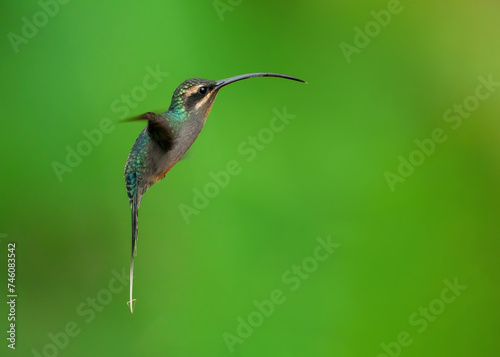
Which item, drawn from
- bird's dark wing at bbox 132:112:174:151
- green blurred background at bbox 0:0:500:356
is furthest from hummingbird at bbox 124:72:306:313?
green blurred background at bbox 0:0:500:356

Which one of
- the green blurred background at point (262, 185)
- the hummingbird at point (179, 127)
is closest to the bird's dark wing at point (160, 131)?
the hummingbird at point (179, 127)

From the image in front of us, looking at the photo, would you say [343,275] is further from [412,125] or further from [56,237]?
[56,237]

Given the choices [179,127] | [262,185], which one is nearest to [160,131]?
[179,127]

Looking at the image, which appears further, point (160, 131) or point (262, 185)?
point (262, 185)

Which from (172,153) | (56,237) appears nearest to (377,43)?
(56,237)

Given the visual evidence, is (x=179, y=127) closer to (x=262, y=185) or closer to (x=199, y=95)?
(x=199, y=95)

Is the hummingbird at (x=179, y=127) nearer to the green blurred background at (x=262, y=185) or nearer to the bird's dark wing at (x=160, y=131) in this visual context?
the bird's dark wing at (x=160, y=131)
